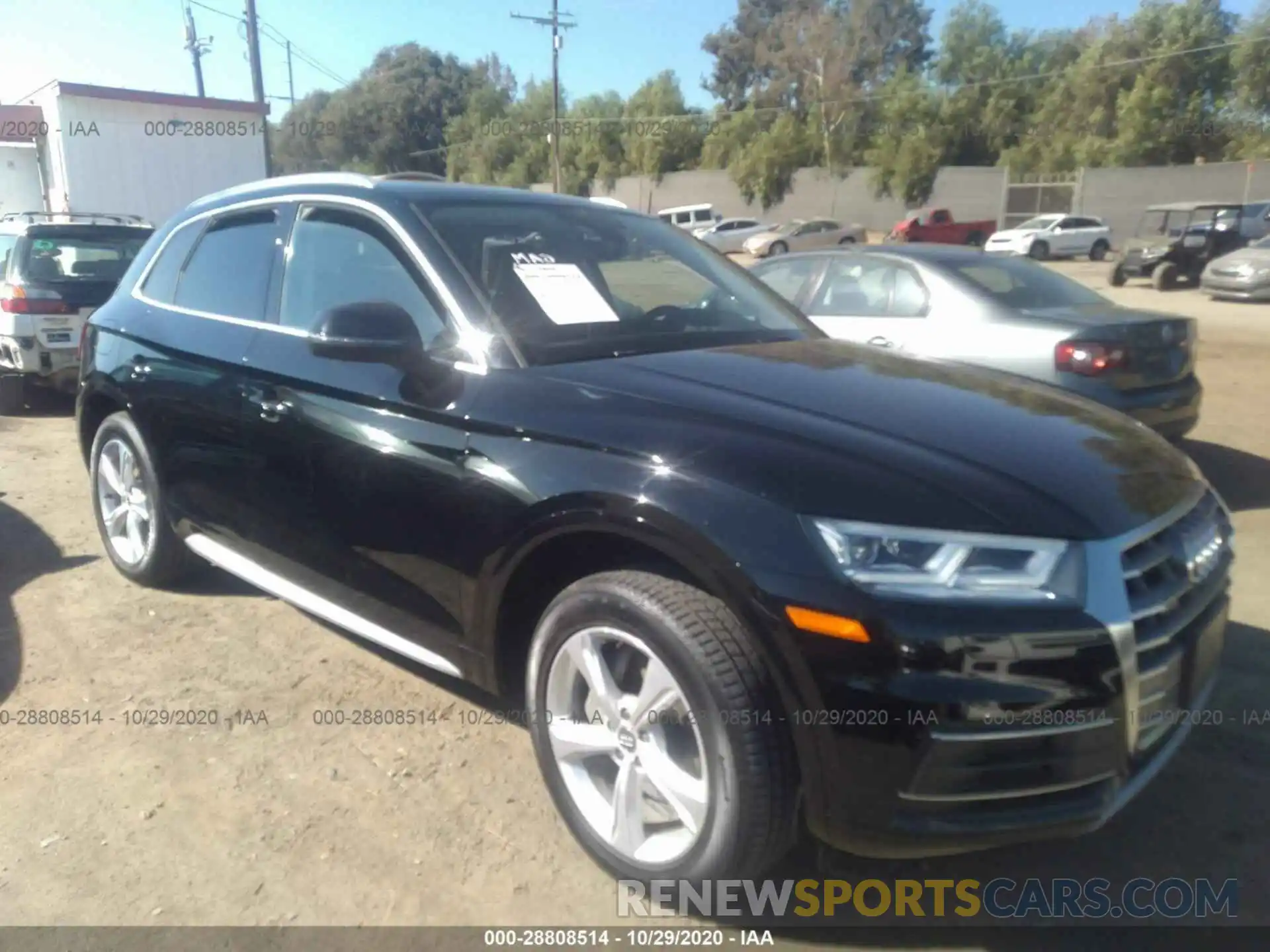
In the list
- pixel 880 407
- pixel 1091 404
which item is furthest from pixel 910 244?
pixel 880 407

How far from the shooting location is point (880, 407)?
9.05 feet

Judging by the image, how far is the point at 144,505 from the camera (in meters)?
4.54

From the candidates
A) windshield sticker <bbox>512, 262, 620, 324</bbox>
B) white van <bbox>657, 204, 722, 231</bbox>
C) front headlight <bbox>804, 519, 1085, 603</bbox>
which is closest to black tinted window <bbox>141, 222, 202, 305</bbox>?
windshield sticker <bbox>512, 262, 620, 324</bbox>

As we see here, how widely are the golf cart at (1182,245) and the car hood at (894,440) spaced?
22166 millimetres

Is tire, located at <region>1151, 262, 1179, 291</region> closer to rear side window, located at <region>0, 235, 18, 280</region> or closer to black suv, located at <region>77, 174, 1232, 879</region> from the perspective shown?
rear side window, located at <region>0, 235, 18, 280</region>

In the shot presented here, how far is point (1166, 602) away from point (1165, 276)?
22939 millimetres

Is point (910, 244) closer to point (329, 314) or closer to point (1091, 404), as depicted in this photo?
point (1091, 404)

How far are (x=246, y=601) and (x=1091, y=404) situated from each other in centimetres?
344

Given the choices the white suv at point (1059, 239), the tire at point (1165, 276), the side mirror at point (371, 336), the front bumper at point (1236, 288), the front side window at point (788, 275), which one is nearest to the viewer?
the side mirror at point (371, 336)

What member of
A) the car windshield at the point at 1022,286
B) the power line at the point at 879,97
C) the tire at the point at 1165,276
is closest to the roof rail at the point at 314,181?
the car windshield at the point at 1022,286

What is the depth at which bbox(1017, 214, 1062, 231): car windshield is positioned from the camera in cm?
3409

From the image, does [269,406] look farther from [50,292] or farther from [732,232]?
[732,232]

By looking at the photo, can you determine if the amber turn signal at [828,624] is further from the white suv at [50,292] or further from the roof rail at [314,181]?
the white suv at [50,292]

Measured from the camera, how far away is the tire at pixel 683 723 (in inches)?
89.0
